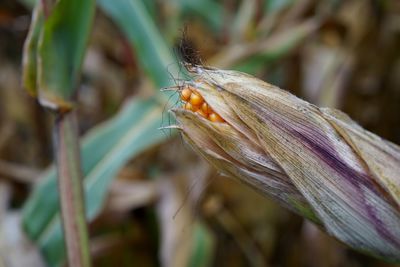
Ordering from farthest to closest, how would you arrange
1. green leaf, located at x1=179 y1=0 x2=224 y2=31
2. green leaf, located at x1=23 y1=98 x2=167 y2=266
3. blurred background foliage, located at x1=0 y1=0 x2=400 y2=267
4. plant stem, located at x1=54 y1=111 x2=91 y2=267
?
green leaf, located at x1=179 y1=0 x2=224 y2=31
blurred background foliage, located at x1=0 y1=0 x2=400 y2=267
green leaf, located at x1=23 y1=98 x2=167 y2=266
plant stem, located at x1=54 y1=111 x2=91 y2=267

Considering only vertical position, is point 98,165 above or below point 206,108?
below

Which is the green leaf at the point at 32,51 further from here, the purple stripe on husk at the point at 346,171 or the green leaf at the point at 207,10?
the green leaf at the point at 207,10

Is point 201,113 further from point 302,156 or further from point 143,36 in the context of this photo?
point 143,36

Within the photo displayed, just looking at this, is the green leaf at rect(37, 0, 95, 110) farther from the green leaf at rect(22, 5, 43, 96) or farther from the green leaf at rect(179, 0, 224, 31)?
the green leaf at rect(179, 0, 224, 31)

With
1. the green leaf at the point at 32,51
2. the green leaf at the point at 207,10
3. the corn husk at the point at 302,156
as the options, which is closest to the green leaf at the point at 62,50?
the green leaf at the point at 32,51

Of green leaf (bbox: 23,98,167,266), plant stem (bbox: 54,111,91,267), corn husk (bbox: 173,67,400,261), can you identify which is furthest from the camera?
green leaf (bbox: 23,98,167,266)

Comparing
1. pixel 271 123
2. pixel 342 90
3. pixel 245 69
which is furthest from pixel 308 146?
pixel 342 90

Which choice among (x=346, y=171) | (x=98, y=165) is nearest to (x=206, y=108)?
(x=346, y=171)

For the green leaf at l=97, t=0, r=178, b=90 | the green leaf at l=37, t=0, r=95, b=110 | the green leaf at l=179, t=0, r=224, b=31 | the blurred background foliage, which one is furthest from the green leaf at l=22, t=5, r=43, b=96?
the green leaf at l=179, t=0, r=224, b=31
